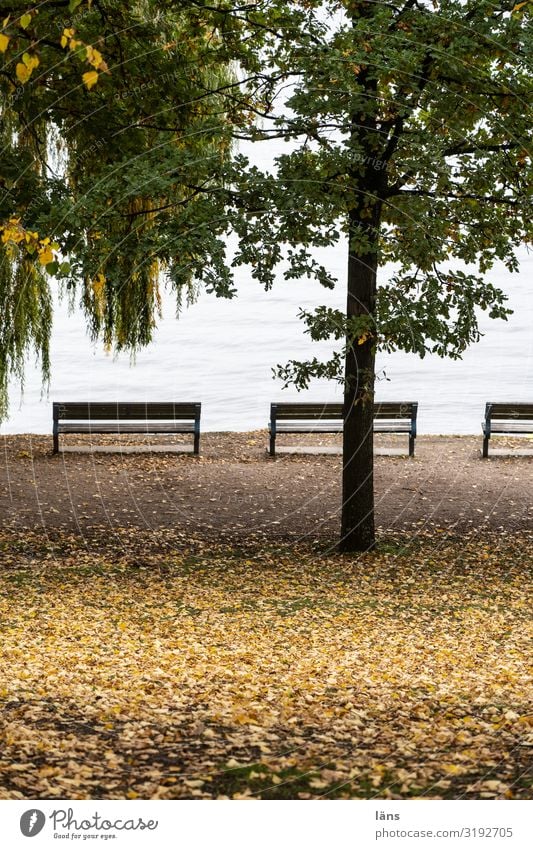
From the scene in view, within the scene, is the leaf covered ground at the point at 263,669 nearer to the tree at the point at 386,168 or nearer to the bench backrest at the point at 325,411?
the tree at the point at 386,168

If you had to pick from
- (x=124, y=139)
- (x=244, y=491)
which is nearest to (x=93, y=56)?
(x=124, y=139)

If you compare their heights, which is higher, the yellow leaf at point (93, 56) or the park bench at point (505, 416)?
the yellow leaf at point (93, 56)

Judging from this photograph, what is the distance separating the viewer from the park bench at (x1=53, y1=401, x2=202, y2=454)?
49.6ft

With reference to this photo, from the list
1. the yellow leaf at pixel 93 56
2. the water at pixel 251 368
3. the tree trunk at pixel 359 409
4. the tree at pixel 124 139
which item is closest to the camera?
the yellow leaf at pixel 93 56

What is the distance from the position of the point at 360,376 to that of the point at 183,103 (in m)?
3.30

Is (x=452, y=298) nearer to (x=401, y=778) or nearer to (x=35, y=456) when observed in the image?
(x=401, y=778)

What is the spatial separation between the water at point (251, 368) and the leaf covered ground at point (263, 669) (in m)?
9.35

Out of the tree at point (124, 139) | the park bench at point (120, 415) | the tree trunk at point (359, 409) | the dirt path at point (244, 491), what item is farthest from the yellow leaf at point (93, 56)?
the park bench at point (120, 415)

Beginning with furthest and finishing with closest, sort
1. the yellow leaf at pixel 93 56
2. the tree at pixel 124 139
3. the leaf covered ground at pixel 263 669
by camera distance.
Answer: the tree at pixel 124 139 → the leaf covered ground at pixel 263 669 → the yellow leaf at pixel 93 56

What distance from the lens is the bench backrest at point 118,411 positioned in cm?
1512

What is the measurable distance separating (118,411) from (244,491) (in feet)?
9.63

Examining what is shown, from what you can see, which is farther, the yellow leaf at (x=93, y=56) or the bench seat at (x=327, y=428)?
the bench seat at (x=327, y=428)

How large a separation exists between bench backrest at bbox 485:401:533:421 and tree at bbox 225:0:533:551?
5.48m

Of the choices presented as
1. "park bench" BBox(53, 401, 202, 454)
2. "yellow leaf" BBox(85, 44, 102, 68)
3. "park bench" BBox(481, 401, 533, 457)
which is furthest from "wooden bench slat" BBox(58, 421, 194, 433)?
"yellow leaf" BBox(85, 44, 102, 68)
